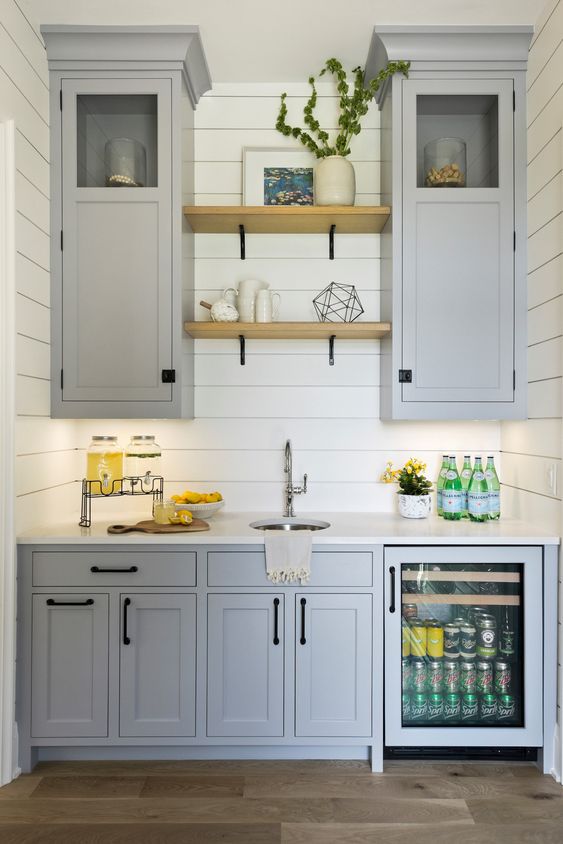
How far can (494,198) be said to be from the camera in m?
2.61

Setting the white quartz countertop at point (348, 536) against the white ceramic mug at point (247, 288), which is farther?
the white ceramic mug at point (247, 288)

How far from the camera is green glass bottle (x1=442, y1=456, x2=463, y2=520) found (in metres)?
2.73

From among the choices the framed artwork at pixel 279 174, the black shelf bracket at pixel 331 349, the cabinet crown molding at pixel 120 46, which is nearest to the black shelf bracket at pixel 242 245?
the framed artwork at pixel 279 174

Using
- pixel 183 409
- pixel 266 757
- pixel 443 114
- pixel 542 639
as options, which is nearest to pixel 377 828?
pixel 266 757

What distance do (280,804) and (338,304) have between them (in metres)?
2.03

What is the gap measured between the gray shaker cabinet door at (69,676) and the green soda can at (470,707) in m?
1.35

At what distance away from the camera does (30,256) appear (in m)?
2.43

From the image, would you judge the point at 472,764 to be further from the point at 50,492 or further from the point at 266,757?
the point at 50,492

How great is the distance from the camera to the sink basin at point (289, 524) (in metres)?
2.73

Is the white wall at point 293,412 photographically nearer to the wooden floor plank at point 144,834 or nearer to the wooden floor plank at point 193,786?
the wooden floor plank at point 193,786

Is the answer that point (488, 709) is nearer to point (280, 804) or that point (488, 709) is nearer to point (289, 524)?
point (280, 804)

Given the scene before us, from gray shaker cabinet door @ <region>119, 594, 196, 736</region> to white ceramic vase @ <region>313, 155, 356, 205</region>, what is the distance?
1.75 m

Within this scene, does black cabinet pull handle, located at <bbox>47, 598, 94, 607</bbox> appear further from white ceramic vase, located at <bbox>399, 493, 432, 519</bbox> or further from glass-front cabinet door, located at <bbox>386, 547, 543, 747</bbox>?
white ceramic vase, located at <bbox>399, 493, 432, 519</bbox>

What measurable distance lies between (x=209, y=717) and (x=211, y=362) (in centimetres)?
150
